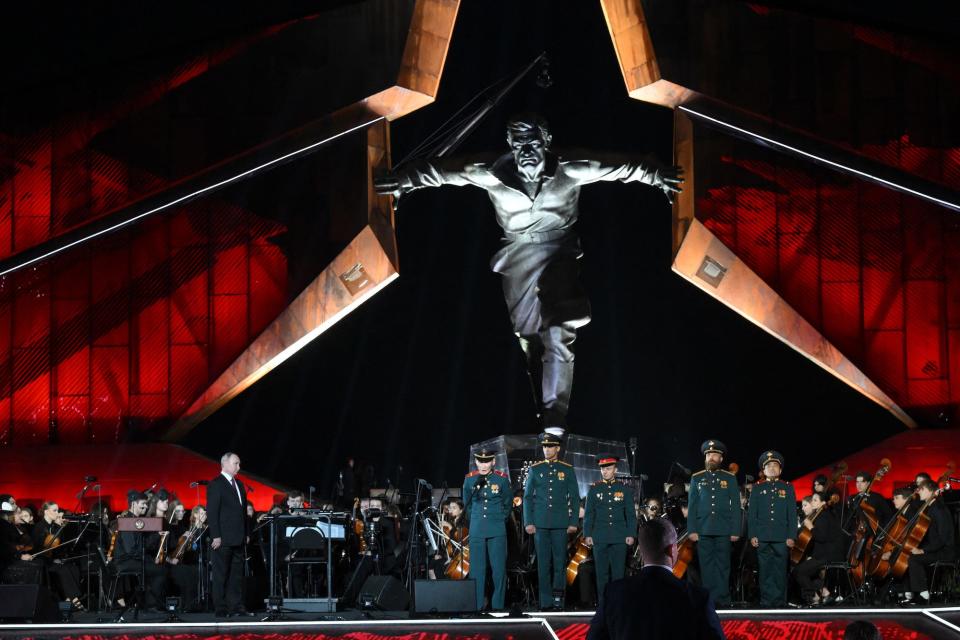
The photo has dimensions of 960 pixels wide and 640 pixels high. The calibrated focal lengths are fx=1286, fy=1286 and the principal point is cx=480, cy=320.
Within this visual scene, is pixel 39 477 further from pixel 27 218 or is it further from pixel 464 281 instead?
pixel 464 281

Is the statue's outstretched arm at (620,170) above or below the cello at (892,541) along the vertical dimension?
above

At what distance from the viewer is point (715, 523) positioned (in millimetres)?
10844

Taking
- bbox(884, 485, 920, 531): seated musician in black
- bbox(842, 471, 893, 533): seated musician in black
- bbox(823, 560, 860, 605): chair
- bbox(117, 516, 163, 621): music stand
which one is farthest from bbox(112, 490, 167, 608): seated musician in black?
bbox(884, 485, 920, 531): seated musician in black

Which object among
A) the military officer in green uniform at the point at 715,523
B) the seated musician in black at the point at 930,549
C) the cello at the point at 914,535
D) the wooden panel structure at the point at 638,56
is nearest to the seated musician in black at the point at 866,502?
the cello at the point at 914,535

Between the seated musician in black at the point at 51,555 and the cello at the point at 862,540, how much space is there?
7108 millimetres

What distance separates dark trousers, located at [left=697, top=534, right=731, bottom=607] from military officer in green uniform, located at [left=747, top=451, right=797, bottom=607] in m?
0.25

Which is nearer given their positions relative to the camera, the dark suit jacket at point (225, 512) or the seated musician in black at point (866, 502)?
the dark suit jacket at point (225, 512)

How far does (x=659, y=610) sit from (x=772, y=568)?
6.70m

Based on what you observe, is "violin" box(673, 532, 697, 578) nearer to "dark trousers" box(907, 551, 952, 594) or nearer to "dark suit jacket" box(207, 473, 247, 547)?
"dark trousers" box(907, 551, 952, 594)

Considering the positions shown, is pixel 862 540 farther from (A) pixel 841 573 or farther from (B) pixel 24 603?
(B) pixel 24 603

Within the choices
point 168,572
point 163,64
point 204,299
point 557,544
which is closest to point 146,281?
point 204,299

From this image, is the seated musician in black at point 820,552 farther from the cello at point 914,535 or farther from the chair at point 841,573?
Answer: the cello at point 914,535

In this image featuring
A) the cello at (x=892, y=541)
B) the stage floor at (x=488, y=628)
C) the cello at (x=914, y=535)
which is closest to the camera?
the stage floor at (x=488, y=628)

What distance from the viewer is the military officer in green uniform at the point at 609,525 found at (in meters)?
10.8
